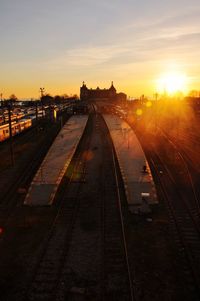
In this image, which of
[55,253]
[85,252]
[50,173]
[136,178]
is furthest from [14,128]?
[85,252]

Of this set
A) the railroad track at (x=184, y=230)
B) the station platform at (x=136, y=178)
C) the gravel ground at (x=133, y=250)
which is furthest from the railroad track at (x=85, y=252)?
the railroad track at (x=184, y=230)

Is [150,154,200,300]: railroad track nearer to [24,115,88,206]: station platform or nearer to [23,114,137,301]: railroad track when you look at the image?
[23,114,137,301]: railroad track

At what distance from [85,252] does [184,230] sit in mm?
6051

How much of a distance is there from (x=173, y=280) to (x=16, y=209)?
12594 mm

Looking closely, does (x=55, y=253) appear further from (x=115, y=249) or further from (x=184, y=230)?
(x=184, y=230)

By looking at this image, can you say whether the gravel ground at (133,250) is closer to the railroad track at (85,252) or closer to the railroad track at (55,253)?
the railroad track at (85,252)

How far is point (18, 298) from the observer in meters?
13.6

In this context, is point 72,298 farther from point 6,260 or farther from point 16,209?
point 16,209

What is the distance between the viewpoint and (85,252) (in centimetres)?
1725

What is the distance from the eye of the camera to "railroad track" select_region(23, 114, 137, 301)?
14.0 m

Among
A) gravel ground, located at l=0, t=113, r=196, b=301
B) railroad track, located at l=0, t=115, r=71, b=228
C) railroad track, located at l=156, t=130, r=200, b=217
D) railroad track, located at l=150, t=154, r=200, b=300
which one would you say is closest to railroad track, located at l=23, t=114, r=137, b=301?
gravel ground, located at l=0, t=113, r=196, b=301

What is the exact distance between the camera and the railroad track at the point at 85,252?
46.0ft

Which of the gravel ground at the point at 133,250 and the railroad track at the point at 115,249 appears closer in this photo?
the railroad track at the point at 115,249

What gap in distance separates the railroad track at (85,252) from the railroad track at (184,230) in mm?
2630
